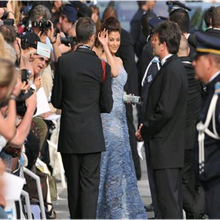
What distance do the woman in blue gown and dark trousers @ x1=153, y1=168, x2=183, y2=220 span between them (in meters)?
1.30

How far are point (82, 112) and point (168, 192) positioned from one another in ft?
3.76

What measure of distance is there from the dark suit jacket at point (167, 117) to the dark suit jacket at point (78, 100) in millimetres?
645

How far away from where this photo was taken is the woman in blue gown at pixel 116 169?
11266 mm

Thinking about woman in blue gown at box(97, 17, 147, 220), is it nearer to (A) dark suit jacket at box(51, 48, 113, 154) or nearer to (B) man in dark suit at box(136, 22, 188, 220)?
(A) dark suit jacket at box(51, 48, 113, 154)

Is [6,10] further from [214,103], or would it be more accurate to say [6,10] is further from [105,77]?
[214,103]

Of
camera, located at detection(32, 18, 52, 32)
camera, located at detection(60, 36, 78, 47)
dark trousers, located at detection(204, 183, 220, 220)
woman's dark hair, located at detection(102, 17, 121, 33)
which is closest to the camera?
dark trousers, located at detection(204, 183, 220, 220)

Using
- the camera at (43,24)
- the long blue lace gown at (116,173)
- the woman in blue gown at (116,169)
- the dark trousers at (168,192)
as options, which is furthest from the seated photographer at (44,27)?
the dark trousers at (168,192)

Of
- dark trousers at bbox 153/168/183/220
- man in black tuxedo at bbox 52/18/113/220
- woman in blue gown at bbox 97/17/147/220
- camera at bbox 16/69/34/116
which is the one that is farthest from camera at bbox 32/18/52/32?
camera at bbox 16/69/34/116

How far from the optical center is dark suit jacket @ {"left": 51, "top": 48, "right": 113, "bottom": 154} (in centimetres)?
1033

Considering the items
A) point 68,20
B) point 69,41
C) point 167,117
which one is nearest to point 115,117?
point 167,117

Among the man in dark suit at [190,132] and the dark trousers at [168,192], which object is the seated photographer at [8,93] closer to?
the dark trousers at [168,192]

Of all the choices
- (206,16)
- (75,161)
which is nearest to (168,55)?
(75,161)

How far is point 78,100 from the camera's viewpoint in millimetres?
10328

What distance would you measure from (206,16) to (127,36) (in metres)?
1.32
